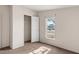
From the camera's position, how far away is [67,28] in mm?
4395

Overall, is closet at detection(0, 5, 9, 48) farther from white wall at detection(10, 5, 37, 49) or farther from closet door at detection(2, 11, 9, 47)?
white wall at detection(10, 5, 37, 49)

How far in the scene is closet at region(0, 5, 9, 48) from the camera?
14.7ft

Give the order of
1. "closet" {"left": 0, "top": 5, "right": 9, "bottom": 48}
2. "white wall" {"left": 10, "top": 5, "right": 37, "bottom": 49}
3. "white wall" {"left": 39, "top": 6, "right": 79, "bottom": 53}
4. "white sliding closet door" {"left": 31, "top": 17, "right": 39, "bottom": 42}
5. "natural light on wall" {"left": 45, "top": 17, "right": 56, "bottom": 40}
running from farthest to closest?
"white sliding closet door" {"left": 31, "top": 17, "right": 39, "bottom": 42} → "natural light on wall" {"left": 45, "top": 17, "right": 56, "bottom": 40} → "closet" {"left": 0, "top": 5, "right": 9, "bottom": 48} → "white wall" {"left": 10, "top": 5, "right": 37, "bottom": 49} → "white wall" {"left": 39, "top": 6, "right": 79, "bottom": 53}

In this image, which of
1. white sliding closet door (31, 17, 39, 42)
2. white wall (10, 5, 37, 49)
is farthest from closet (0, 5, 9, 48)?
white sliding closet door (31, 17, 39, 42)

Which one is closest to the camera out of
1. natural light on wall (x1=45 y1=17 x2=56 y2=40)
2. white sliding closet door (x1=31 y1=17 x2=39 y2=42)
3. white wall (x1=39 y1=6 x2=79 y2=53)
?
white wall (x1=39 y1=6 x2=79 y2=53)

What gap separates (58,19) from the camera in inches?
191

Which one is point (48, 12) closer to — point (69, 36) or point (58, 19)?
point (58, 19)

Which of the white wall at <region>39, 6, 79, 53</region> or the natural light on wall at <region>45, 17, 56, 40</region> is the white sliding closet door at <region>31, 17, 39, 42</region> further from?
the white wall at <region>39, 6, 79, 53</region>

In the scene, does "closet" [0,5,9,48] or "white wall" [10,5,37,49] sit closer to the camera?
"white wall" [10,5,37,49]

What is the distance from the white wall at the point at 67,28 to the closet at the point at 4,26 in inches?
101

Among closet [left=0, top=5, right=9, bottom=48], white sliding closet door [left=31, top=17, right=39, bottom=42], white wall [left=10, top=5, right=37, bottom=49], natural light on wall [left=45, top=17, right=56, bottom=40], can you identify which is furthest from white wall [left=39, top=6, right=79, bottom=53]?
closet [left=0, top=5, right=9, bottom=48]

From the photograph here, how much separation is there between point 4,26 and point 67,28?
131 inches

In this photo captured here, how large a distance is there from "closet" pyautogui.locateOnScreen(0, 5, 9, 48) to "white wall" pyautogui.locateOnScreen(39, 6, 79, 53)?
2.57 metres

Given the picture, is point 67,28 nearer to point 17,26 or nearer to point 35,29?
point 35,29
